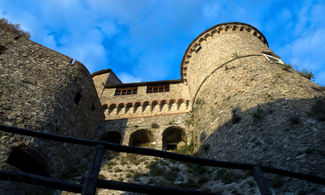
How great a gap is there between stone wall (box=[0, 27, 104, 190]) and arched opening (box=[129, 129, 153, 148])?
9.56 feet

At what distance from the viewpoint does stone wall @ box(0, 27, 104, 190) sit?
687 centimetres

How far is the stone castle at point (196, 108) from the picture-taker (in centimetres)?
669

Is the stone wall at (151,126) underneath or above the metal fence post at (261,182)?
above

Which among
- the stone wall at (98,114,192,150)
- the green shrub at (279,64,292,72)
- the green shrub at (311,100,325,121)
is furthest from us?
the stone wall at (98,114,192,150)

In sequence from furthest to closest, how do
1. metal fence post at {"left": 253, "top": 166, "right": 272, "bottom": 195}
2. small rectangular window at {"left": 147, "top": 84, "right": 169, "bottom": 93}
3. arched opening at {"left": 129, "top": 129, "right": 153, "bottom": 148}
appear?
1. small rectangular window at {"left": 147, "top": 84, "right": 169, "bottom": 93}
2. arched opening at {"left": 129, "top": 129, "right": 153, "bottom": 148}
3. metal fence post at {"left": 253, "top": 166, "right": 272, "bottom": 195}

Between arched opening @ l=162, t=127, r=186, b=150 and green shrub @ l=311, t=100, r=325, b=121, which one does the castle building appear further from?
green shrub @ l=311, t=100, r=325, b=121

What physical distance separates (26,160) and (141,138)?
7.58m

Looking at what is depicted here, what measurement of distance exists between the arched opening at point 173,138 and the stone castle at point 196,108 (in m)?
0.06

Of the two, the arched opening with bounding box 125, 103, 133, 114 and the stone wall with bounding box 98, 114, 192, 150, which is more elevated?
the arched opening with bounding box 125, 103, 133, 114

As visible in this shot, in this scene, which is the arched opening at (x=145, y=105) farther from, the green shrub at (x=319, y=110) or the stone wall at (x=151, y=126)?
the green shrub at (x=319, y=110)

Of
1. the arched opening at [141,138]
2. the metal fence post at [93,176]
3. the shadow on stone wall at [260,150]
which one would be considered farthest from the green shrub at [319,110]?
the arched opening at [141,138]

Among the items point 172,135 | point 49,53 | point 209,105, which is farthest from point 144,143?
point 49,53

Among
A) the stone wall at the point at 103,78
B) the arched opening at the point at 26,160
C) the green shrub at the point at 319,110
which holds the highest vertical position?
the stone wall at the point at 103,78

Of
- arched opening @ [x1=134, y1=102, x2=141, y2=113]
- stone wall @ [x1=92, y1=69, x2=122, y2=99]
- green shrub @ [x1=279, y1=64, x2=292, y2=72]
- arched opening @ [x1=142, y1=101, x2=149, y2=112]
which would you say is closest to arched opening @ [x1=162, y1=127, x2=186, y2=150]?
arched opening @ [x1=142, y1=101, x2=149, y2=112]
